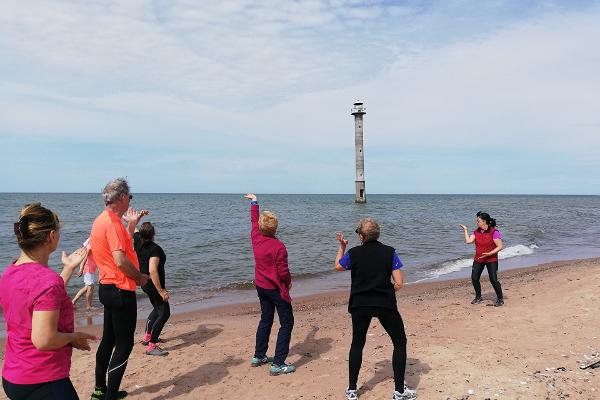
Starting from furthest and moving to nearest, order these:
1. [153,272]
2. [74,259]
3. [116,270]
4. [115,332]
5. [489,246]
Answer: [489,246] → [153,272] → [115,332] → [116,270] → [74,259]

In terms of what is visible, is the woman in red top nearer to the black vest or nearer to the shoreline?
the shoreline

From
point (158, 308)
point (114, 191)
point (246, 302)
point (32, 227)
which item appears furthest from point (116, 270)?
point (246, 302)

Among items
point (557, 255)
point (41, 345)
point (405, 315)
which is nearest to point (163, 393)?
point (41, 345)

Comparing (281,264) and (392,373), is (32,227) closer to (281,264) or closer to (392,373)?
(281,264)

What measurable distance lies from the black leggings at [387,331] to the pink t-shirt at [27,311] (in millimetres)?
2686

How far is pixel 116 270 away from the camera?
168 inches

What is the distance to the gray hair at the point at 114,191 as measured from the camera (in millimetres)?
4250

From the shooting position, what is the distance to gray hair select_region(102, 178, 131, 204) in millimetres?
4250

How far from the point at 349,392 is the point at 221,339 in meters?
3.19

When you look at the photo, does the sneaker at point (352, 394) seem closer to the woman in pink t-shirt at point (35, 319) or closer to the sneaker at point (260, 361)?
the sneaker at point (260, 361)

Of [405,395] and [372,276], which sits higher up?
[372,276]

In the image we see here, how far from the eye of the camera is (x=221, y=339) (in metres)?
7.25

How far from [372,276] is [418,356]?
2118mm

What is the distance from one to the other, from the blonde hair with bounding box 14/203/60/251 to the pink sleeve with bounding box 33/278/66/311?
31cm
